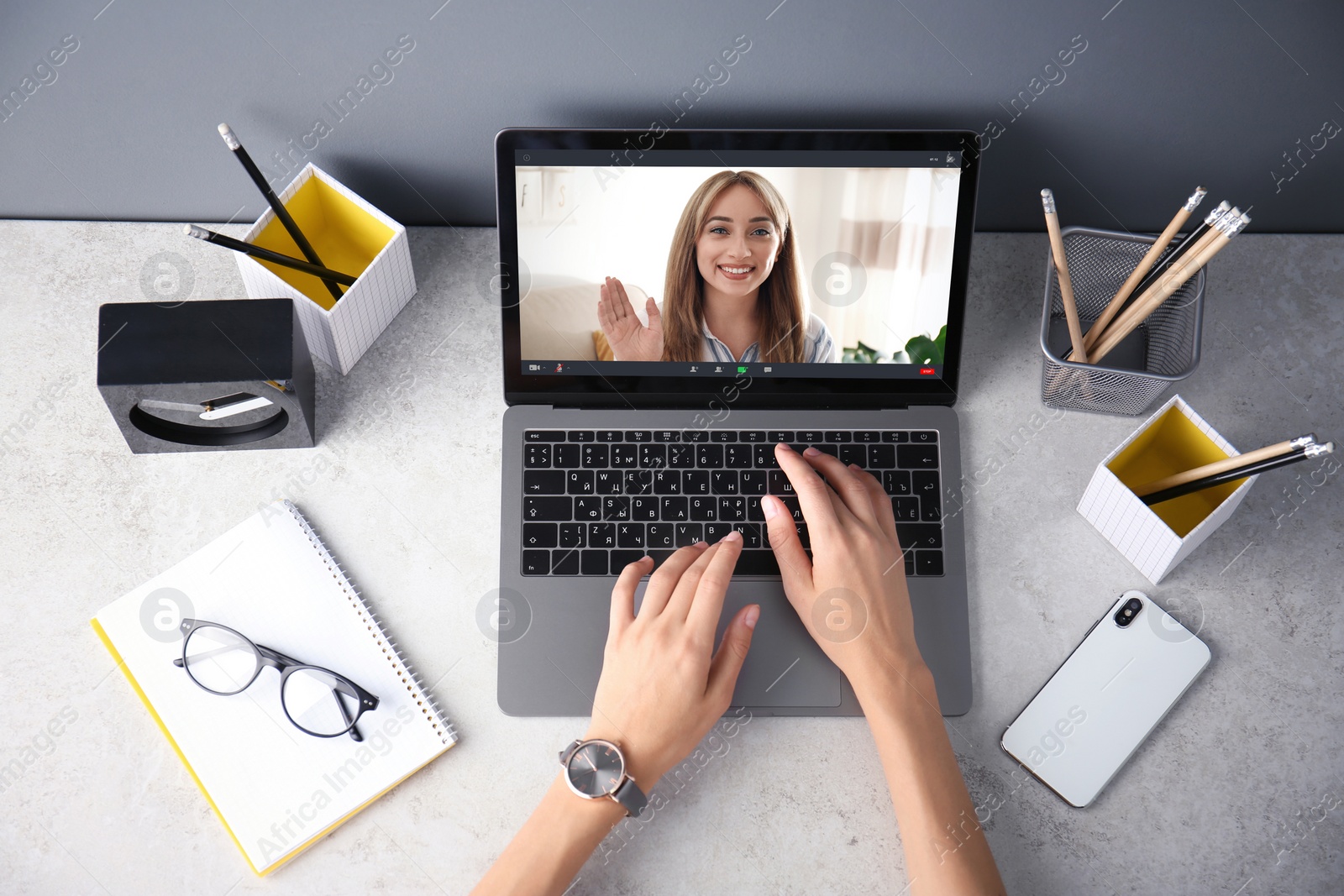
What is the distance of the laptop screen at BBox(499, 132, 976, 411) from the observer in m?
0.92

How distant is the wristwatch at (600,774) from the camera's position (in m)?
0.83

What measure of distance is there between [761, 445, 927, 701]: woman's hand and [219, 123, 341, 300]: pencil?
547 mm

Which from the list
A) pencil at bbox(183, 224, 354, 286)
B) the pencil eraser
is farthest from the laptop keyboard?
the pencil eraser

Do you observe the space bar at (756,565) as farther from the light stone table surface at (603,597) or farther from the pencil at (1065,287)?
the pencil at (1065,287)

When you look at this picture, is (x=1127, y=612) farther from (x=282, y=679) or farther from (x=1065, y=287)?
(x=282, y=679)

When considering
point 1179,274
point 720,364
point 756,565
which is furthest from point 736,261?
point 1179,274

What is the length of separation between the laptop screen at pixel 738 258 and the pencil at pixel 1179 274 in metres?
0.16

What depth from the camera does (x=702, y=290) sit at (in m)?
0.95

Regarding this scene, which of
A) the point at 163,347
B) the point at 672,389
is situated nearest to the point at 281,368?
the point at 163,347

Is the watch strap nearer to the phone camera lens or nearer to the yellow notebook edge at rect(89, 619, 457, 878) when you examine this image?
the yellow notebook edge at rect(89, 619, 457, 878)

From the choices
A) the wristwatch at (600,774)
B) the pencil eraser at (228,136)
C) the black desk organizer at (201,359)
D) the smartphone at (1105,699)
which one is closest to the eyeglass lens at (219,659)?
the black desk organizer at (201,359)

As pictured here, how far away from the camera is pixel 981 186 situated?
104 cm

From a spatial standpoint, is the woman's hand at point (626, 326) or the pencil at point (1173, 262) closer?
the pencil at point (1173, 262)

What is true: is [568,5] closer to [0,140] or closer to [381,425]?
[381,425]
